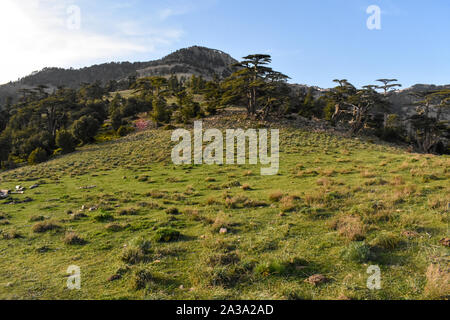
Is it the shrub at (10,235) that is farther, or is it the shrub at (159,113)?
the shrub at (159,113)

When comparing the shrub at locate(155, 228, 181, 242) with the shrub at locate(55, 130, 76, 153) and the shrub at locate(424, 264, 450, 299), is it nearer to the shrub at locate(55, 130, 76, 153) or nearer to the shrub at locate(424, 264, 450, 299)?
the shrub at locate(424, 264, 450, 299)

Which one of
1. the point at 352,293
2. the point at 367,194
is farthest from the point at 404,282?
the point at 367,194

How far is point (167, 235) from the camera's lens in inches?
344

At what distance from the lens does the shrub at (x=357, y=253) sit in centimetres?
620

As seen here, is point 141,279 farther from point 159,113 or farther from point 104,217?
point 159,113

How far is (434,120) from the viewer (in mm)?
42219

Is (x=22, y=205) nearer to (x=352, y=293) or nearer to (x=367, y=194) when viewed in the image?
(x=352, y=293)

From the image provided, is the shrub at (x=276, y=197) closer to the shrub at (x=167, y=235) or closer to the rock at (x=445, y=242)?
the shrub at (x=167, y=235)
